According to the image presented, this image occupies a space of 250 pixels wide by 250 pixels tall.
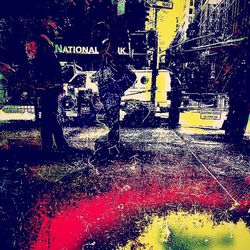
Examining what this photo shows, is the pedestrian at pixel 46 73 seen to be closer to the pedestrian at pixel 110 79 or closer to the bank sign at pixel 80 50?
the bank sign at pixel 80 50

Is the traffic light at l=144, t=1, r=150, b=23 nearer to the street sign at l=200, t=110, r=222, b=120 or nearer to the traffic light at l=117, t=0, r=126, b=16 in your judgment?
the traffic light at l=117, t=0, r=126, b=16

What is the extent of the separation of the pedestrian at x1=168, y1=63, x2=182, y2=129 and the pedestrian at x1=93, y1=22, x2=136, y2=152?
277 millimetres

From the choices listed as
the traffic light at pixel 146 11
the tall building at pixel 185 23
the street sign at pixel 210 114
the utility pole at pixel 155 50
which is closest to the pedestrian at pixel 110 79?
the utility pole at pixel 155 50

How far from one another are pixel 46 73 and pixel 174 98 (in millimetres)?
925

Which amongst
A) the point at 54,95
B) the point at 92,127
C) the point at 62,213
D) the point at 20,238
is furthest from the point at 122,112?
the point at 20,238

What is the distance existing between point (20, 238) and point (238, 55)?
1983 mm

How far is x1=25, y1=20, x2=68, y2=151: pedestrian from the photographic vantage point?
1.98m

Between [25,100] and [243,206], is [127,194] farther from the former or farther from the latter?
[25,100]

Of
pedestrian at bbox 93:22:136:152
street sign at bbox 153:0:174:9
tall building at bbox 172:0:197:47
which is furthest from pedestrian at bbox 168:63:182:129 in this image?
street sign at bbox 153:0:174:9

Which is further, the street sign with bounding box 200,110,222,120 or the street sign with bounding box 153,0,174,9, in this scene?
the street sign with bounding box 200,110,222,120

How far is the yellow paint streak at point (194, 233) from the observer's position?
201 centimetres

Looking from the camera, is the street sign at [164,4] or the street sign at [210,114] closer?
the street sign at [164,4]

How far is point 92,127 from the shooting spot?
6.85 feet

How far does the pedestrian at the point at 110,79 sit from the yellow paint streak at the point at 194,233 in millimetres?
744
